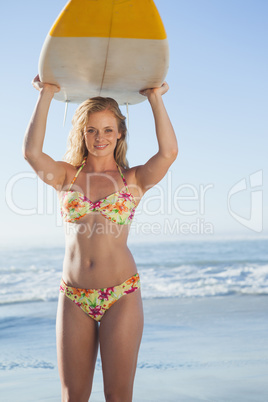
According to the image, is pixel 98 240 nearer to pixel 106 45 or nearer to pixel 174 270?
pixel 106 45

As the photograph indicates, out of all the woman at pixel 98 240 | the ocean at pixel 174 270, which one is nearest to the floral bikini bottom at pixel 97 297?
the woman at pixel 98 240

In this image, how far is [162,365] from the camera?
15.5 feet

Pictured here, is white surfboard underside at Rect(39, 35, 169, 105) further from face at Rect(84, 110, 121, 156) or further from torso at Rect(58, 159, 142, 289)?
torso at Rect(58, 159, 142, 289)

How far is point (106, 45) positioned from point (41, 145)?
0.64m

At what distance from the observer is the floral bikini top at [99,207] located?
9.23ft

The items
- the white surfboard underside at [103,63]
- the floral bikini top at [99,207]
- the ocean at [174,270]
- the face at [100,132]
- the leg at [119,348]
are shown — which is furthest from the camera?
the ocean at [174,270]

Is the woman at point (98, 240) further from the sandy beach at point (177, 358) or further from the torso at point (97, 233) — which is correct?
the sandy beach at point (177, 358)

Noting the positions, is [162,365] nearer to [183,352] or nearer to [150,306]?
[183,352]

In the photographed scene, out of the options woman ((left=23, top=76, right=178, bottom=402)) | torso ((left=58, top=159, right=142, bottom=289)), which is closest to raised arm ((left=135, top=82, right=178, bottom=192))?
woman ((left=23, top=76, right=178, bottom=402))

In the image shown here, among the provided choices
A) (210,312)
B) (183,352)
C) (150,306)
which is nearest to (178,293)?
(150,306)

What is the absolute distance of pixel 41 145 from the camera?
2.76 metres

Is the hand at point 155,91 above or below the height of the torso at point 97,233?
above

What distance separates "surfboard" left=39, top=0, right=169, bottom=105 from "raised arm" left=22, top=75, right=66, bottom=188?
0.12 metres

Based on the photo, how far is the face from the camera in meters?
2.92
